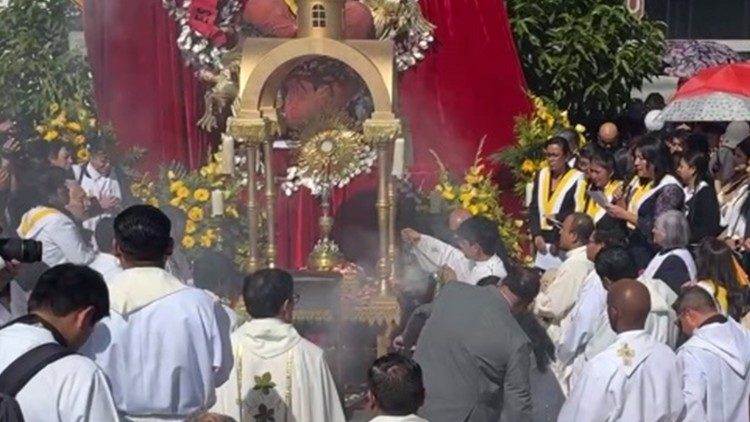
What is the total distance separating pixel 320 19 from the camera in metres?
11.4

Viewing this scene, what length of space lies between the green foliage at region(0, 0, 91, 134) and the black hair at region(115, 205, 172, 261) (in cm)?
708

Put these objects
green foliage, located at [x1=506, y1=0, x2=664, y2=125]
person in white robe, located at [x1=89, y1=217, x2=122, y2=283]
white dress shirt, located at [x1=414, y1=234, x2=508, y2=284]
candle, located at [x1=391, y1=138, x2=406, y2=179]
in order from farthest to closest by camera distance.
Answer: green foliage, located at [x1=506, y1=0, x2=664, y2=125] < candle, located at [x1=391, y1=138, x2=406, y2=179] < white dress shirt, located at [x1=414, y1=234, x2=508, y2=284] < person in white robe, located at [x1=89, y1=217, x2=122, y2=283]

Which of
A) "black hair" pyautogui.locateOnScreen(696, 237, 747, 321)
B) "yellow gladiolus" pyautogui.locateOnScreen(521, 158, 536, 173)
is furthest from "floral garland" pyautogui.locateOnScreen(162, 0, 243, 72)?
"black hair" pyautogui.locateOnScreen(696, 237, 747, 321)

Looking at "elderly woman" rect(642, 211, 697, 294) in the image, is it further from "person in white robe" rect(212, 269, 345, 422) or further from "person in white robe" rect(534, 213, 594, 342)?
"person in white robe" rect(212, 269, 345, 422)

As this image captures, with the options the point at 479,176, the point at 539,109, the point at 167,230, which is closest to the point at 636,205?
the point at 479,176

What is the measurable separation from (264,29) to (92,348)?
6123 millimetres

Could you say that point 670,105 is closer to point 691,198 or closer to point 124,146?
point 691,198

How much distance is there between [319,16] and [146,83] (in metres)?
2.91

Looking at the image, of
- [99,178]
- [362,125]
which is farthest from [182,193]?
[362,125]

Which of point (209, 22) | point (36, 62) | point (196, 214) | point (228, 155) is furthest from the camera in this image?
point (36, 62)

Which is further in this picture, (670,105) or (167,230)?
(670,105)

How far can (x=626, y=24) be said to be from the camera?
1566 cm

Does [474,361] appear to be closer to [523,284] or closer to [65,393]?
[523,284]

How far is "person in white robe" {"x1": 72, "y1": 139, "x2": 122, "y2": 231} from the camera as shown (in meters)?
12.7
